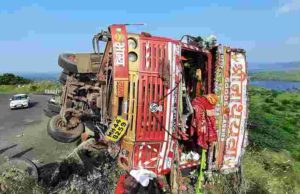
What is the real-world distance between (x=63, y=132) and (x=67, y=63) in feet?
4.00

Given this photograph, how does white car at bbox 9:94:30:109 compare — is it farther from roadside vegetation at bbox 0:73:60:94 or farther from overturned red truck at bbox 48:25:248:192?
overturned red truck at bbox 48:25:248:192

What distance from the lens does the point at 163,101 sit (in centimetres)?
511

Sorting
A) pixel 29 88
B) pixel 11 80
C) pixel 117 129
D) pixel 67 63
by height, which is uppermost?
pixel 67 63

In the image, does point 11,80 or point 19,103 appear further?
point 11,80

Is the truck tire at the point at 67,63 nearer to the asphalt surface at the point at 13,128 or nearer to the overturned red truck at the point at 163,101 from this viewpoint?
Answer: the overturned red truck at the point at 163,101

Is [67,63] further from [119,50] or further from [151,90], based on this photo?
[151,90]

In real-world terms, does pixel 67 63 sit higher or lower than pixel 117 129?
higher

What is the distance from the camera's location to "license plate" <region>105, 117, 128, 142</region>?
4.97 metres

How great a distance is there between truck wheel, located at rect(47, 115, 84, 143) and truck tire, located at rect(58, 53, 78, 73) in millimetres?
950

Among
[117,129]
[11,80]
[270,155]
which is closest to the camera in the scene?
[117,129]

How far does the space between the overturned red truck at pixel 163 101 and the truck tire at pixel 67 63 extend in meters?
0.30

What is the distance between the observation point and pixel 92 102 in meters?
6.08

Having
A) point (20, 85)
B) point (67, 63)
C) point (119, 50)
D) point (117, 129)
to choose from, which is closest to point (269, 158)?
point (67, 63)

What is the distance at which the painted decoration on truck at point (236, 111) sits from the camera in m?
6.15
